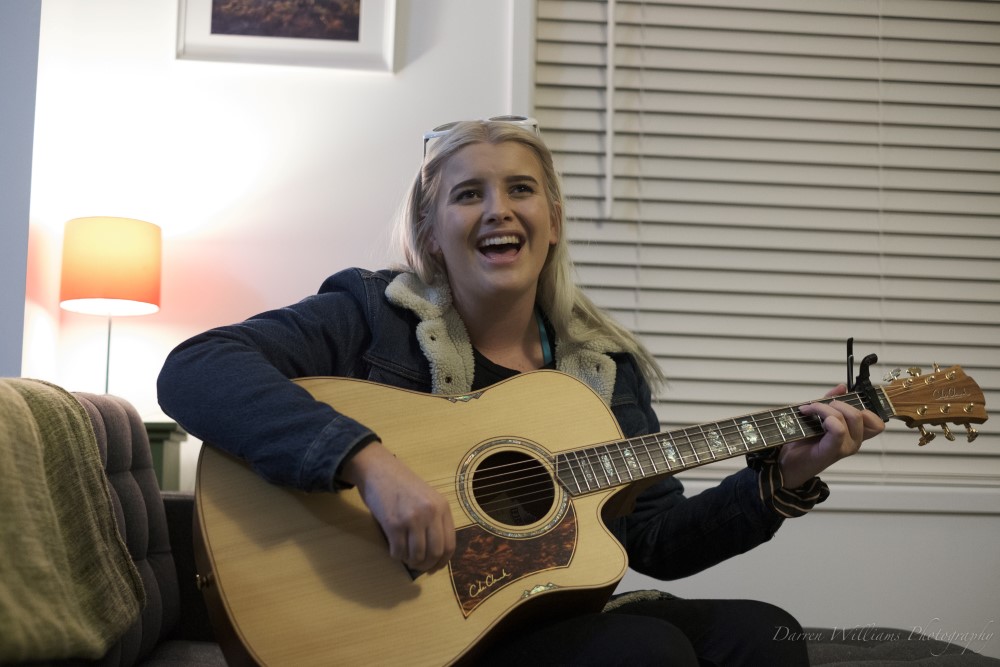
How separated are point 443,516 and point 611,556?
10.4 inches

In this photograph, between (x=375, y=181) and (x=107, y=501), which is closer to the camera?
(x=107, y=501)

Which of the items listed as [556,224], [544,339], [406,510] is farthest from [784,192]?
[406,510]

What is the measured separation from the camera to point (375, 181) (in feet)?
8.79

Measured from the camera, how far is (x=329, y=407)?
1.25 meters

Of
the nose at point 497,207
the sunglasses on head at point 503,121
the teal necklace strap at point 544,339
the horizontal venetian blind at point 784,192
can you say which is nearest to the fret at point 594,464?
the teal necklace strap at point 544,339

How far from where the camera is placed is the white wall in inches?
94.5

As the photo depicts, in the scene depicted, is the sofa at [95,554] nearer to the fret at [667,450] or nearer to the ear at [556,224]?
the fret at [667,450]

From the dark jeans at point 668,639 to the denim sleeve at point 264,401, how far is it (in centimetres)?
35

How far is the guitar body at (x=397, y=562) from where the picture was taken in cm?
113

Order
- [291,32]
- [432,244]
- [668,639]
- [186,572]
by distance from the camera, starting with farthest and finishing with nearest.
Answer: [291,32] → [186,572] → [432,244] → [668,639]

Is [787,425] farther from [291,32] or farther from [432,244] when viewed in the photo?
[291,32]

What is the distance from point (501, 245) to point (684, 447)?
0.51 m

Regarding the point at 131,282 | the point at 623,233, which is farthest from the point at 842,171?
the point at 131,282

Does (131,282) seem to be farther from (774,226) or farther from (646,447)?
(774,226)
